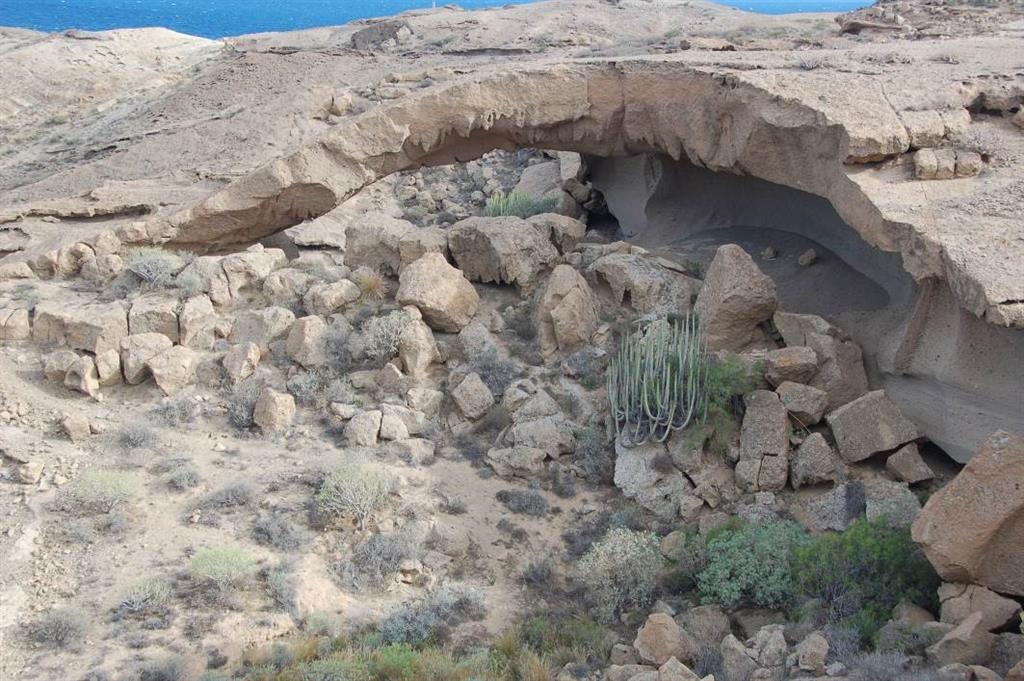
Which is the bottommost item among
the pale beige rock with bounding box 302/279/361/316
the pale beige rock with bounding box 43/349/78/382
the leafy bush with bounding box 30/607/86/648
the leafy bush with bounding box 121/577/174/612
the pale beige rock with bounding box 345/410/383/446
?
the leafy bush with bounding box 30/607/86/648

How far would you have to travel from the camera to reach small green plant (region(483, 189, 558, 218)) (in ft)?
44.6

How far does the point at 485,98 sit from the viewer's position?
1011 centimetres

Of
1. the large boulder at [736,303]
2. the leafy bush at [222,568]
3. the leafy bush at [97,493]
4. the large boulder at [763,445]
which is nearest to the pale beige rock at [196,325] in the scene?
the leafy bush at [97,493]

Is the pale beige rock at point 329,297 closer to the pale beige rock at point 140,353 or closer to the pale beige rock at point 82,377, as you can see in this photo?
the pale beige rock at point 140,353

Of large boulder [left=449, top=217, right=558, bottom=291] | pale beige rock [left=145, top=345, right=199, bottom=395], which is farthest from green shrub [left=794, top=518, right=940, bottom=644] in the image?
pale beige rock [left=145, top=345, right=199, bottom=395]

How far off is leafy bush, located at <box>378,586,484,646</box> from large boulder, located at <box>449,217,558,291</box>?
3.90m

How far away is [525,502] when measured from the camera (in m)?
7.55

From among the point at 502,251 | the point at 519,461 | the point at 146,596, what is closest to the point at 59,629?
the point at 146,596

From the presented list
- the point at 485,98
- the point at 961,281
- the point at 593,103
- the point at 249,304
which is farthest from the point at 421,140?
the point at 961,281

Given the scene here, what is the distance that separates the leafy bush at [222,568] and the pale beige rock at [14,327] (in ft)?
11.9

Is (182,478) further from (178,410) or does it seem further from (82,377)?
(82,377)

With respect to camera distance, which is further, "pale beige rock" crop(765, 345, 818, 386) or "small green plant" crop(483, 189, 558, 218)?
"small green plant" crop(483, 189, 558, 218)

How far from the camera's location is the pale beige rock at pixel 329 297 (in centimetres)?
938

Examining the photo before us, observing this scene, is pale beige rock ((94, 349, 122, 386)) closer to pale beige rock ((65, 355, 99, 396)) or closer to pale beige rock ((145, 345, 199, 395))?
pale beige rock ((65, 355, 99, 396))
